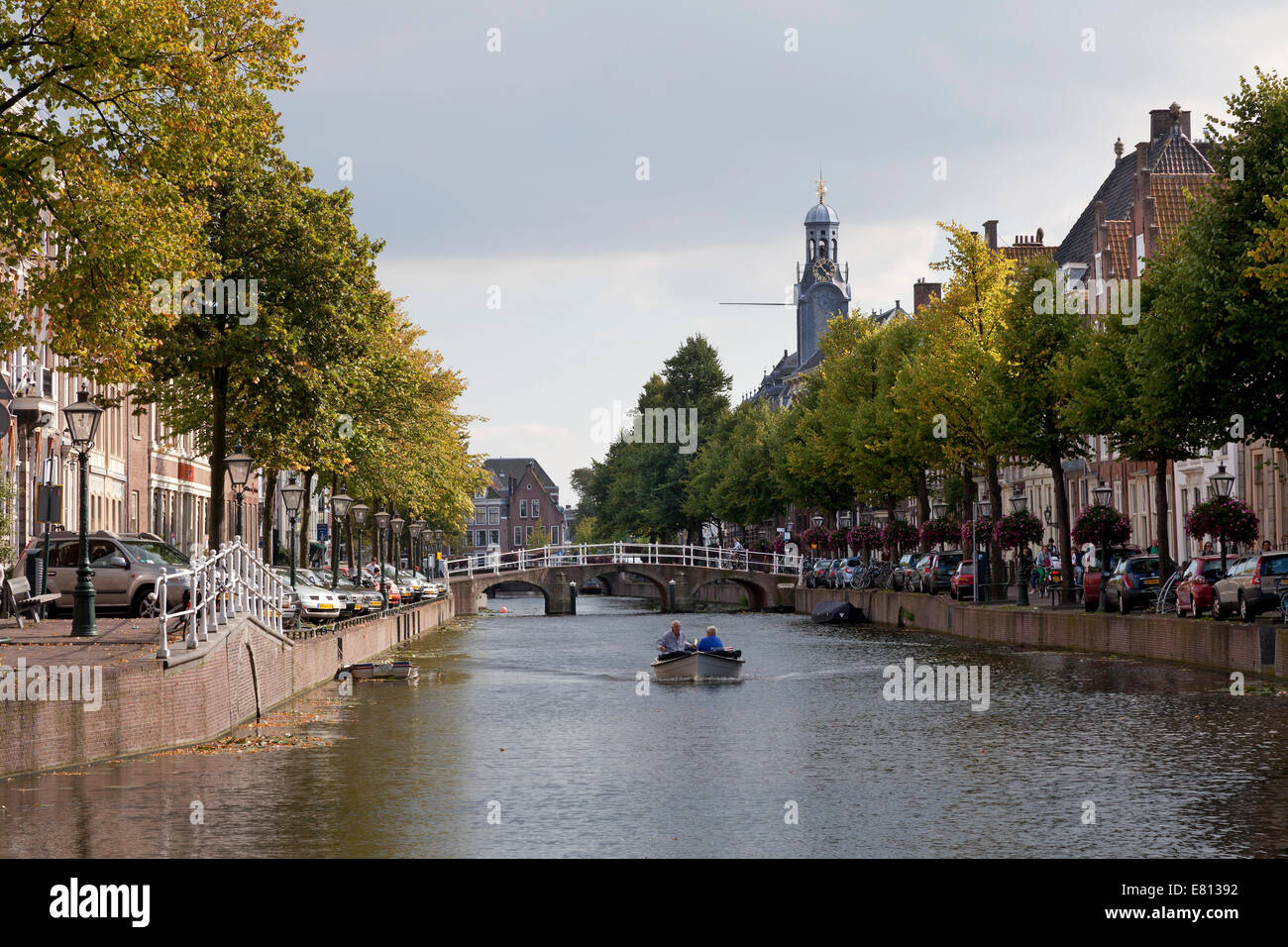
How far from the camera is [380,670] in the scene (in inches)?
1524

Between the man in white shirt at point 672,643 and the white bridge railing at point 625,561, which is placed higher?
the white bridge railing at point 625,561

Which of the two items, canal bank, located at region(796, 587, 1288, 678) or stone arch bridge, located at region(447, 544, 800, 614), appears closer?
canal bank, located at region(796, 587, 1288, 678)

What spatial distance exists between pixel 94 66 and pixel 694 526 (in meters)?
109

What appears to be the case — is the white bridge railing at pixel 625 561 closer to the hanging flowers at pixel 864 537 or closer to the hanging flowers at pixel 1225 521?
the hanging flowers at pixel 864 537

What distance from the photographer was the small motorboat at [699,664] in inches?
1517

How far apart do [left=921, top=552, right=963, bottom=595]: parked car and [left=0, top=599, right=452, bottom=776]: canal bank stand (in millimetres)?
35528

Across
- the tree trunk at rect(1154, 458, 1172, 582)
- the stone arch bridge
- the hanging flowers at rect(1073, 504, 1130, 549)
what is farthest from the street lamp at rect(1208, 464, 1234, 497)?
the stone arch bridge

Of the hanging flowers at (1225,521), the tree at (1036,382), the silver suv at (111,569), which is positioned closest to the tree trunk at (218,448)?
the silver suv at (111,569)

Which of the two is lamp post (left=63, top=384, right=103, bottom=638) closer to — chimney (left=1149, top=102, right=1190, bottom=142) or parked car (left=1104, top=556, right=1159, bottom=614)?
parked car (left=1104, top=556, right=1159, bottom=614)

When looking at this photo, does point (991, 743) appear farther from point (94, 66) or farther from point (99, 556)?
point (99, 556)

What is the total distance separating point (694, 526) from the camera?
131625mm

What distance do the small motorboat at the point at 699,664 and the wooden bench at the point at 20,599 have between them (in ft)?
43.6

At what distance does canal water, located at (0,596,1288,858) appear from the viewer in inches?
631

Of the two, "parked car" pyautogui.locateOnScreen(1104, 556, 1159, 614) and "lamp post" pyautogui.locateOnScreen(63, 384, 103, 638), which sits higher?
"lamp post" pyautogui.locateOnScreen(63, 384, 103, 638)
